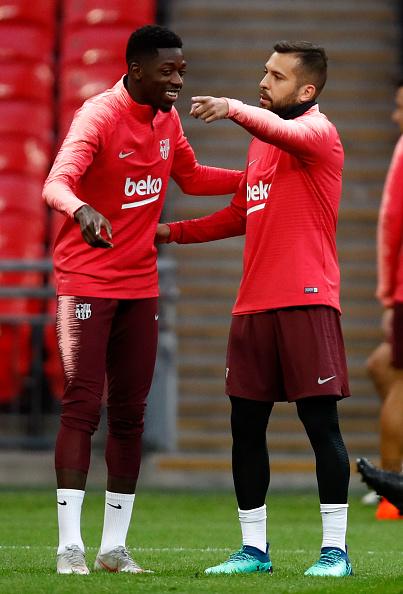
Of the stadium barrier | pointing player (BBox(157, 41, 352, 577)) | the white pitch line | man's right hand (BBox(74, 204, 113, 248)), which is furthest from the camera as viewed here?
the stadium barrier

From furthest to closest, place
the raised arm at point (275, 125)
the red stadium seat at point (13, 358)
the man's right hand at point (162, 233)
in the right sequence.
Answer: the red stadium seat at point (13, 358) → the man's right hand at point (162, 233) → the raised arm at point (275, 125)

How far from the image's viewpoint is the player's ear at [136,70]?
5164 millimetres

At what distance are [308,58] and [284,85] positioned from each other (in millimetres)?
131

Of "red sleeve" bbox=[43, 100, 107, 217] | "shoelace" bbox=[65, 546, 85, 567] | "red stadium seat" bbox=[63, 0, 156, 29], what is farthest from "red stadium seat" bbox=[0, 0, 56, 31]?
"shoelace" bbox=[65, 546, 85, 567]

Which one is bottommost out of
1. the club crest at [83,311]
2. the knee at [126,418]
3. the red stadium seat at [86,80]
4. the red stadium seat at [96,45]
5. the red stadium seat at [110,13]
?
the knee at [126,418]

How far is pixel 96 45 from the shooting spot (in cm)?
1300

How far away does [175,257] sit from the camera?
12336 millimetres

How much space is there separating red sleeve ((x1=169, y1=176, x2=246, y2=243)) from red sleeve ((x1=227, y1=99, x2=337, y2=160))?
0.52 m

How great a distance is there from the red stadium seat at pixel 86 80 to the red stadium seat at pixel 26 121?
25 centimetres

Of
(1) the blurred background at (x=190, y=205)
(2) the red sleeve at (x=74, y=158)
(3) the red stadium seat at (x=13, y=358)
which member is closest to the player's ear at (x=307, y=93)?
(2) the red sleeve at (x=74, y=158)

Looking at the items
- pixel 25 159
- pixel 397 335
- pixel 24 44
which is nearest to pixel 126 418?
pixel 397 335

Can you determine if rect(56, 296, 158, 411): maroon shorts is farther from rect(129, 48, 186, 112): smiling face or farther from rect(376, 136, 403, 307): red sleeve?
rect(376, 136, 403, 307): red sleeve

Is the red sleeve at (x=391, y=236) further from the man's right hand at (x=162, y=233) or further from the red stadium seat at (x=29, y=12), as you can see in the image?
the red stadium seat at (x=29, y=12)

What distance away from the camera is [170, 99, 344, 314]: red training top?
505 cm
